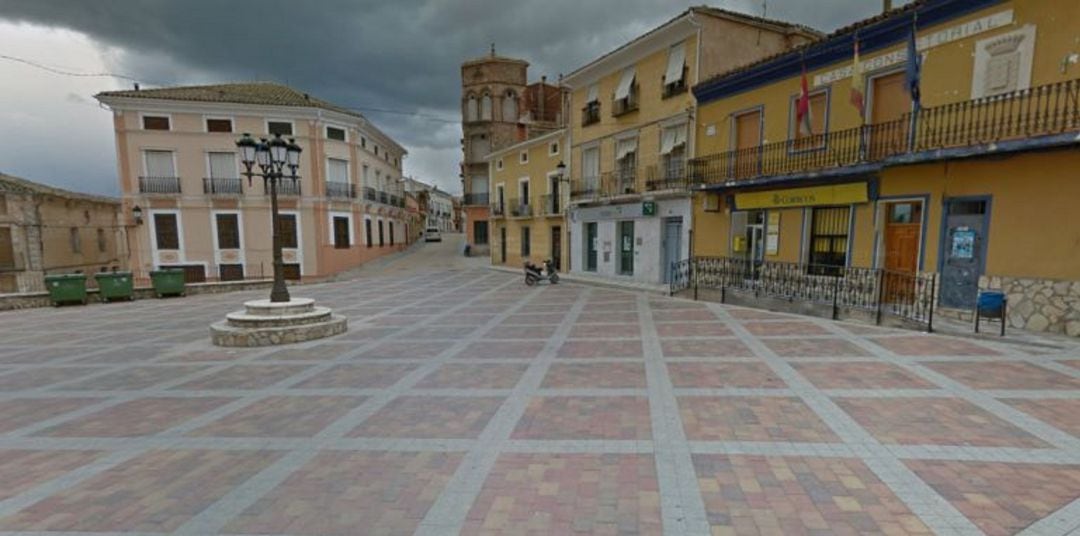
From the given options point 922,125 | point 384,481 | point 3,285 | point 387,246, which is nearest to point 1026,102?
point 922,125

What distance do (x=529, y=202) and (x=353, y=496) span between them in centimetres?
2191

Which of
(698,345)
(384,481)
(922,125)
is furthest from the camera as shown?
(922,125)

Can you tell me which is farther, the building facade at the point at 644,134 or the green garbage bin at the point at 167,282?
the green garbage bin at the point at 167,282

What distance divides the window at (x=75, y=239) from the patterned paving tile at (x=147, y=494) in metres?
33.8

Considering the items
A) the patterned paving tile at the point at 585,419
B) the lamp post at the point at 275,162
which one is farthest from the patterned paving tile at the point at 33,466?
the lamp post at the point at 275,162

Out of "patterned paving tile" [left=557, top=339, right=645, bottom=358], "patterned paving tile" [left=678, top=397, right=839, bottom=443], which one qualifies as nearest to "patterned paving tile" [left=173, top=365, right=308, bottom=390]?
"patterned paving tile" [left=557, top=339, right=645, bottom=358]

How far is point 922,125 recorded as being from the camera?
30.1 feet

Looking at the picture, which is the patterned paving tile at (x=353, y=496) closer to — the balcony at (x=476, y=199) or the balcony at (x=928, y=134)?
the balcony at (x=928, y=134)

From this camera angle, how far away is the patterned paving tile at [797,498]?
9.15ft

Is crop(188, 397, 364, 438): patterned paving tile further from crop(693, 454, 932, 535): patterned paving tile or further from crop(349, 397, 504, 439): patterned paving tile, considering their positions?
crop(693, 454, 932, 535): patterned paving tile

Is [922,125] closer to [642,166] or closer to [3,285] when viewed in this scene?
[642,166]

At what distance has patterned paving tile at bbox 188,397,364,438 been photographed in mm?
4340

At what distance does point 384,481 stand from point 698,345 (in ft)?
17.9

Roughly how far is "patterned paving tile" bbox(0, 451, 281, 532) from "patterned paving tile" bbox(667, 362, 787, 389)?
4.50 meters
